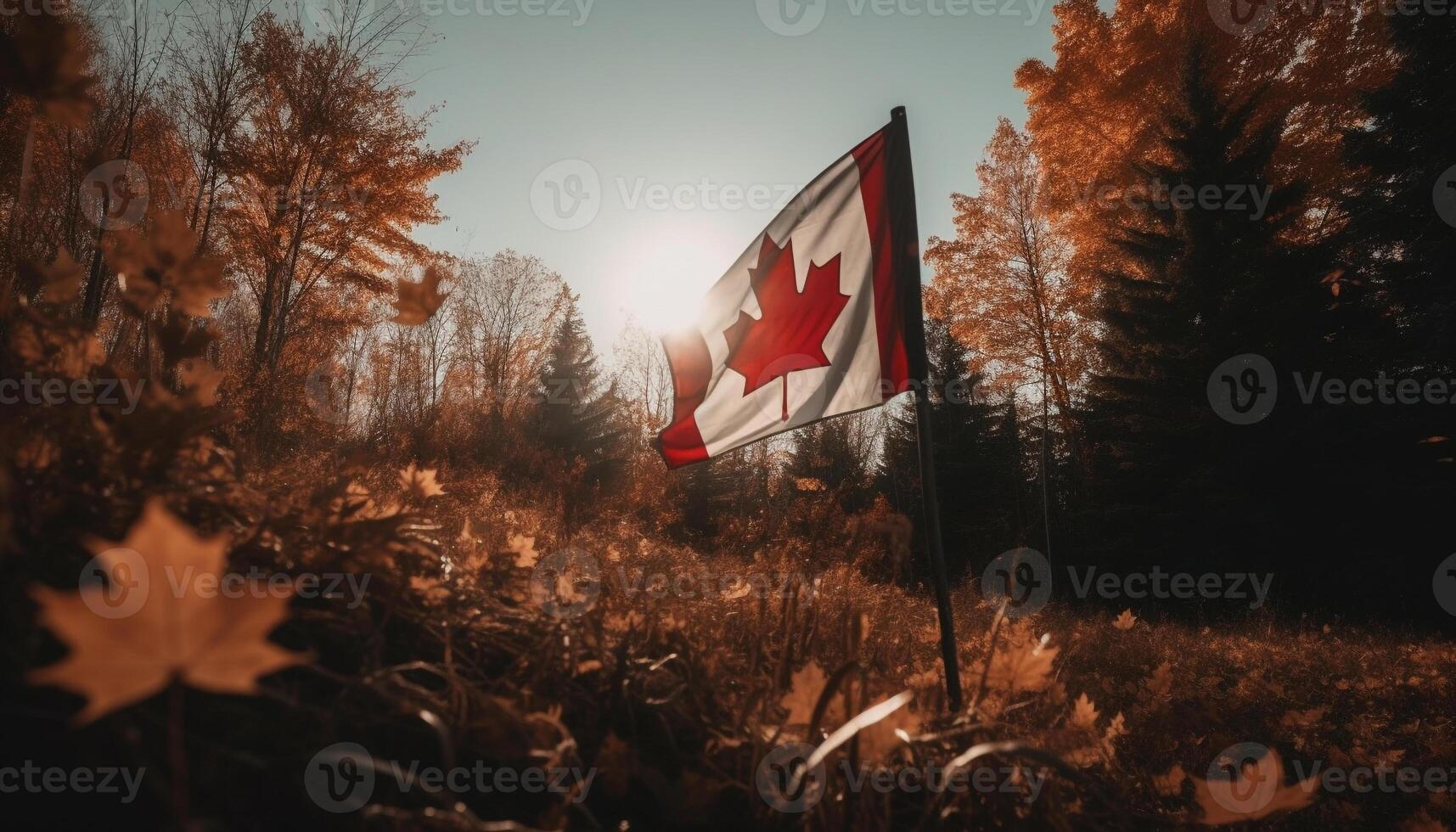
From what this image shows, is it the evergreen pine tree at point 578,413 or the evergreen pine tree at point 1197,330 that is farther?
the evergreen pine tree at point 578,413

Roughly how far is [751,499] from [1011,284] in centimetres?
1077

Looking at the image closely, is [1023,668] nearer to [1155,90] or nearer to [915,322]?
[915,322]

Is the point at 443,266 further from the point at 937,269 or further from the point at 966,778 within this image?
the point at 966,778

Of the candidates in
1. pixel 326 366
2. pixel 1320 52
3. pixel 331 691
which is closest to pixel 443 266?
pixel 326 366

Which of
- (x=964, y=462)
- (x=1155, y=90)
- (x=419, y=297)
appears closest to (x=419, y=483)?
(x=419, y=297)

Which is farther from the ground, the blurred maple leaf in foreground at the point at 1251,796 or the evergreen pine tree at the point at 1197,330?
the evergreen pine tree at the point at 1197,330

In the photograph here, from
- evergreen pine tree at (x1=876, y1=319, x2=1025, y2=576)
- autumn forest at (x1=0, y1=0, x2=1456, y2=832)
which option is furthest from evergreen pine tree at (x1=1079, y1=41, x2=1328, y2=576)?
evergreen pine tree at (x1=876, y1=319, x2=1025, y2=576)

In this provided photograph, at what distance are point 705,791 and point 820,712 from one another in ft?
0.59

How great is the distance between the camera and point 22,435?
2.42ft

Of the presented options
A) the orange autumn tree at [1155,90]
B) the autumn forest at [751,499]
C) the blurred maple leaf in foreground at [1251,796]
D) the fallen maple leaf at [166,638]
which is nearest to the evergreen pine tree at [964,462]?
the autumn forest at [751,499]

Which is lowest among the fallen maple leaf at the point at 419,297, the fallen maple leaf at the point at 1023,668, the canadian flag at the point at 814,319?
the fallen maple leaf at the point at 1023,668

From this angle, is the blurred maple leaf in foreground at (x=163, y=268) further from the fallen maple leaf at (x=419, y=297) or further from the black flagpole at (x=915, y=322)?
the black flagpole at (x=915, y=322)

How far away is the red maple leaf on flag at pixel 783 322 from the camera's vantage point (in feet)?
8.38

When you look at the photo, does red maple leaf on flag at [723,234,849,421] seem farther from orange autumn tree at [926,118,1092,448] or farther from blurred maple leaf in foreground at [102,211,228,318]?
orange autumn tree at [926,118,1092,448]
